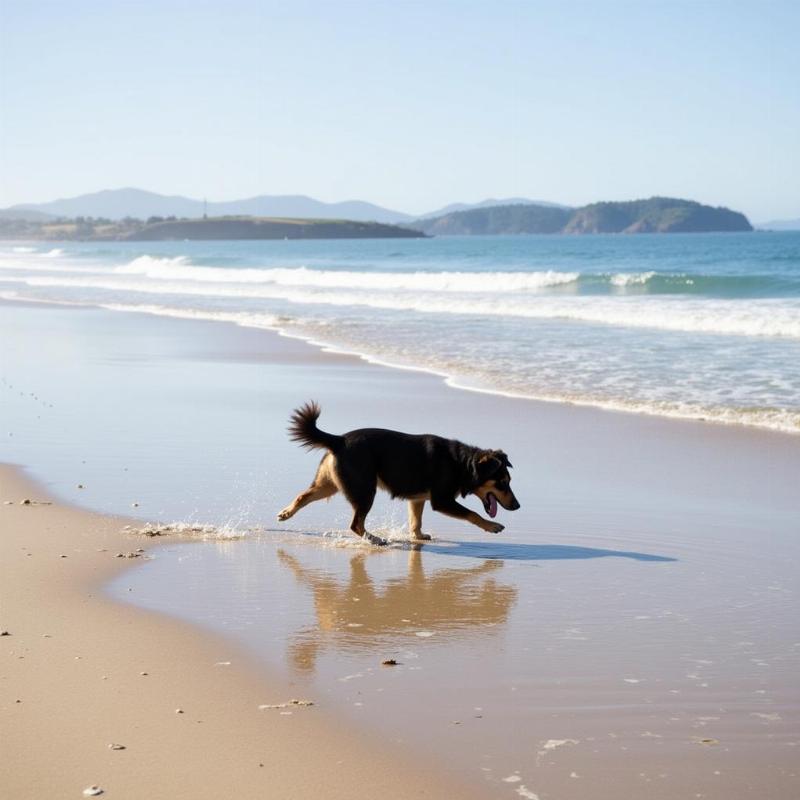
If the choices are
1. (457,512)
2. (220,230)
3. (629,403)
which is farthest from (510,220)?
(457,512)

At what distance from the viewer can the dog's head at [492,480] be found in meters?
Answer: 7.56

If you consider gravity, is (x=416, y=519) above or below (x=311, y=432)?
below

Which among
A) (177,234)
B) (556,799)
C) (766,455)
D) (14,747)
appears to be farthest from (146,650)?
(177,234)

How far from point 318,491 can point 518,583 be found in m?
1.66

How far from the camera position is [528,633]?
218 inches

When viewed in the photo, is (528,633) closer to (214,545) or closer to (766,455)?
(214,545)

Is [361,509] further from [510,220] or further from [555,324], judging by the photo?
[510,220]

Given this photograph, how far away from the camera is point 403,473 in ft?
24.5

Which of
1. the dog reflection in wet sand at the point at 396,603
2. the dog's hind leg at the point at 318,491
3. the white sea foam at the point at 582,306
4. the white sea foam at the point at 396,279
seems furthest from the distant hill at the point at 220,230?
the dog reflection in wet sand at the point at 396,603

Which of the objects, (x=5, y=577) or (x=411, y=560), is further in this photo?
(x=411, y=560)

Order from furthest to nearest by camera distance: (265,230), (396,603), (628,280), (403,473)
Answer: (265,230), (628,280), (403,473), (396,603)

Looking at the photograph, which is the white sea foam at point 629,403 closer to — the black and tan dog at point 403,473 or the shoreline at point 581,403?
the shoreline at point 581,403

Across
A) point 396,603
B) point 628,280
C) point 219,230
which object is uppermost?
point 219,230

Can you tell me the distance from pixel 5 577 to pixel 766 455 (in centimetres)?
623
